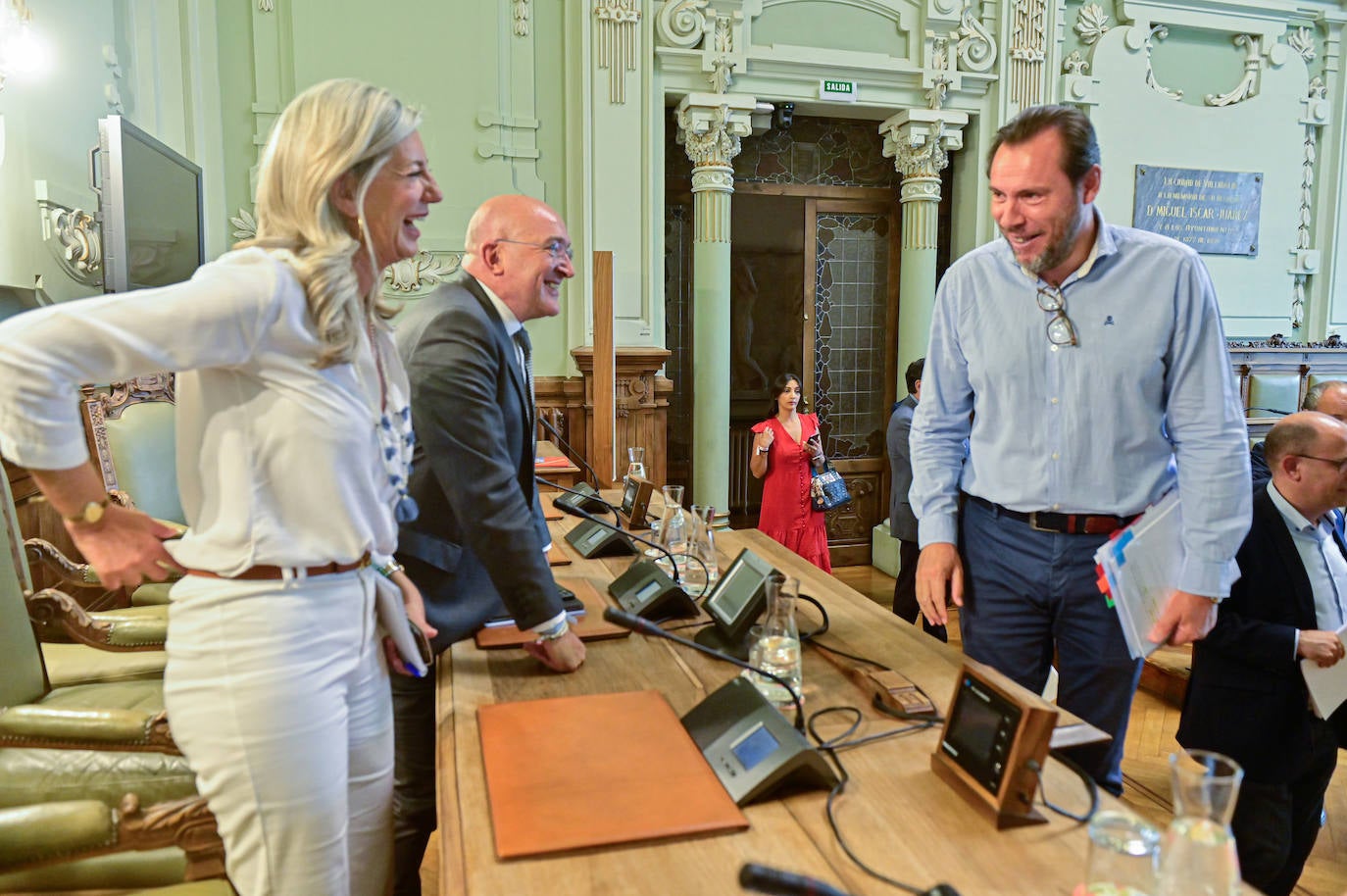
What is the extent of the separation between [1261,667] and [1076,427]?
85cm

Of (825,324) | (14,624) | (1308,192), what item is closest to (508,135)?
(825,324)

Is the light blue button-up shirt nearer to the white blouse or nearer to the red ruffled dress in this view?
the white blouse

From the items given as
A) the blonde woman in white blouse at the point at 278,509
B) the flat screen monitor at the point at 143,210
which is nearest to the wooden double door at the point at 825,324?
the flat screen monitor at the point at 143,210

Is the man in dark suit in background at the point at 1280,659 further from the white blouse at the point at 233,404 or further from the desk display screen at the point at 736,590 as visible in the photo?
the white blouse at the point at 233,404

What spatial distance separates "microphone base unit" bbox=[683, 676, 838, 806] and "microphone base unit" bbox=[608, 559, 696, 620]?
1.61ft

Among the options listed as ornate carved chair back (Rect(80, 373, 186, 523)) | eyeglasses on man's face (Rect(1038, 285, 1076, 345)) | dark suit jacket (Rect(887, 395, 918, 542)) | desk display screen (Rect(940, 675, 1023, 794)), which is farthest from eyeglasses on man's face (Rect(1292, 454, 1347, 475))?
ornate carved chair back (Rect(80, 373, 186, 523))

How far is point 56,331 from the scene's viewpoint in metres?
0.93

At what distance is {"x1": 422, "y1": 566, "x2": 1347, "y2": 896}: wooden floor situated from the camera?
243cm

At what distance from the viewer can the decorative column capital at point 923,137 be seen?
570 cm

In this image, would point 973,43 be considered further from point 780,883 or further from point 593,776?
point 780,883

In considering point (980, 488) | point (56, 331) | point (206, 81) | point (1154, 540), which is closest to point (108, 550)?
point (56, 331)

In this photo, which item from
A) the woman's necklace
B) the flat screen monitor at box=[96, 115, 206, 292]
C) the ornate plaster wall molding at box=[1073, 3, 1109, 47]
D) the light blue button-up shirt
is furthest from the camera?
the ornate plaster wall molding at box=[1073, 3, 1109, 47]

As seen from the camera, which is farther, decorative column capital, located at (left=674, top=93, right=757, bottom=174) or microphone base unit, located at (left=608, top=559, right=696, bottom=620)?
decorative column capital, located at (left=674, top=93, right=757, bottom=174)

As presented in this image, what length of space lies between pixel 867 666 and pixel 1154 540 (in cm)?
60
